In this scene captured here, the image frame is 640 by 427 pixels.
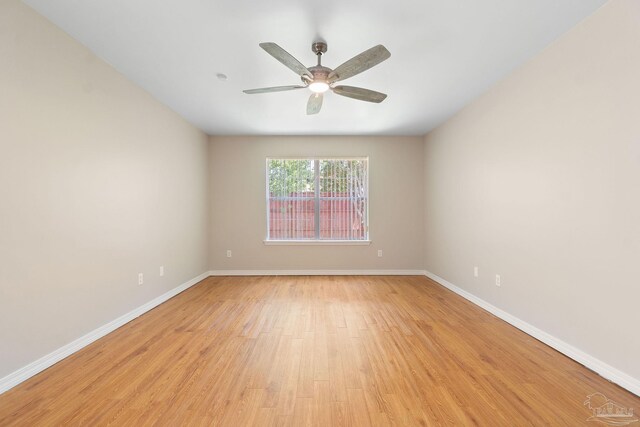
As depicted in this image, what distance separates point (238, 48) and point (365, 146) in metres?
2.91

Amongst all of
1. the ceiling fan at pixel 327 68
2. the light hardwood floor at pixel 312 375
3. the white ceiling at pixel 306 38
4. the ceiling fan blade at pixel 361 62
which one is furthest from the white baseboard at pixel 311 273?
the ceiling fan blade at pixel 361 62

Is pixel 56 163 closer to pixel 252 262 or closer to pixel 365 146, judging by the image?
pixel 252 262

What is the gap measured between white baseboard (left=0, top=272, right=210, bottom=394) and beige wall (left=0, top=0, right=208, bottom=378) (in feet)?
0.14

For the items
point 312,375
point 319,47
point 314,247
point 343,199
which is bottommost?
point 312,375

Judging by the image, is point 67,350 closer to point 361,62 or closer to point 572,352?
point 361,62

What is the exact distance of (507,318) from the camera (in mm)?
2596

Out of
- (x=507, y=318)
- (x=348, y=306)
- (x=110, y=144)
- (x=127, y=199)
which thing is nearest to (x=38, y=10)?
(x=110, y=144)

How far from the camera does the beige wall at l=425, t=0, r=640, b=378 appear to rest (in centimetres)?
163

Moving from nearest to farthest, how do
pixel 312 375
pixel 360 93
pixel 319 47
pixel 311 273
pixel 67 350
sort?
pixel 312 375 → pixel 67 350 → pixel 319 47 → pixel 360 93 → pixel 311 273

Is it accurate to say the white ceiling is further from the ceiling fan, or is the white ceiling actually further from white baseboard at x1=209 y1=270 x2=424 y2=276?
white baseboard at x1=209 y1=270 x2=424 y2=276

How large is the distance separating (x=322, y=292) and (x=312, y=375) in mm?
1866

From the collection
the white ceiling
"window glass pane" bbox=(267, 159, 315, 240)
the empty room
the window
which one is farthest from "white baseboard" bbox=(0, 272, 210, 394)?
the white ceiling

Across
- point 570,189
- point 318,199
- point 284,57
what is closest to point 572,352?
point 570,189

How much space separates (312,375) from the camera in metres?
1.74
